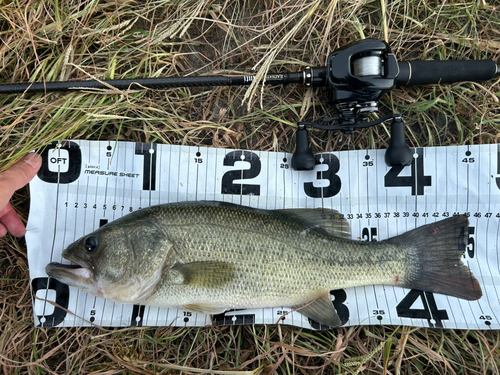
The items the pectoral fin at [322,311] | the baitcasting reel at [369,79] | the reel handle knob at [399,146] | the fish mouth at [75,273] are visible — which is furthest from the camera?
the reel handle knob at [399,146]

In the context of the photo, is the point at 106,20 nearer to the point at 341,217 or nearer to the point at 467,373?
the point at 341,217

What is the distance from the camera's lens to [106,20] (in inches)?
106

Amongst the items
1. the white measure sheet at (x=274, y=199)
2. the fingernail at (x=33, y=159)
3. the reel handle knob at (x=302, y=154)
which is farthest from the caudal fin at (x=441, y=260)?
the fingernail at (x=33, y=159)

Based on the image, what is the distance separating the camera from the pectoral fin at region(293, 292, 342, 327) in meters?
2.40

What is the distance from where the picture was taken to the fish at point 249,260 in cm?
216

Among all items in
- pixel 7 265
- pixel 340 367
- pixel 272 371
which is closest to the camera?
pixel 272 371

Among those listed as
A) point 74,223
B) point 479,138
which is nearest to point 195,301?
point 74,223

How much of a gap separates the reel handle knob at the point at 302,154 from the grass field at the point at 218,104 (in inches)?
6.6

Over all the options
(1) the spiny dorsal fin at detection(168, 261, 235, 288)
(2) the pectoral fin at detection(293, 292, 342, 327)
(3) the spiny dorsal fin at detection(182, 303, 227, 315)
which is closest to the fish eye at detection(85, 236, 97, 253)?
(1) the spiny dorsal fin at detection(168, 261, 235, 288)

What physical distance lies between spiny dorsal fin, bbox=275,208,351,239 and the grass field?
592 mm

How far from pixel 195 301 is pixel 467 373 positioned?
227 centimetres

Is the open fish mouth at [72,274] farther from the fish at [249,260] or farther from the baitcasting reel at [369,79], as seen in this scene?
the baitcasting reel at [369,79]

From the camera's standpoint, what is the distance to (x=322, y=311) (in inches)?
95.0

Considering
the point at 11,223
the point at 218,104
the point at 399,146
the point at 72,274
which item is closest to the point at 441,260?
the point at 399,146
